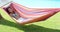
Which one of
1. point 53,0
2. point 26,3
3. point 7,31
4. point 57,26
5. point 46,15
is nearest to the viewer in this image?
point 46,15

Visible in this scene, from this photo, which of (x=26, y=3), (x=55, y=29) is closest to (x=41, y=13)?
(x=55, y=29)

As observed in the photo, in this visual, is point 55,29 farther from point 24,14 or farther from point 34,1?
point 34,1

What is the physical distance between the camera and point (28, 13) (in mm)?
4695

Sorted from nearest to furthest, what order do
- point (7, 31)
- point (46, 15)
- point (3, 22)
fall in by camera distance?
point (46, 15)
point (7, 31)
point (3, 22)

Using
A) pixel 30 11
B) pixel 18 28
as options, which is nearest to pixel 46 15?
pixel 30 11

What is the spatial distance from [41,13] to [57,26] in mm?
1186

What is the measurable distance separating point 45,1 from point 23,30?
28.0 ft

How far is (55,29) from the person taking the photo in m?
4.78

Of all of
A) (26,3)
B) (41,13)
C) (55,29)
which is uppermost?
(26,3)

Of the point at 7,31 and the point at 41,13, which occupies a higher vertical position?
the point at 41,13

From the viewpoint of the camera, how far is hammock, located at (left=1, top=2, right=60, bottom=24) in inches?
158

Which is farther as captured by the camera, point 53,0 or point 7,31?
point 53,0

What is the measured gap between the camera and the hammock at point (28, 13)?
4016 mm

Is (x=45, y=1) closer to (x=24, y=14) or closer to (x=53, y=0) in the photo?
(x=53, y=0)
